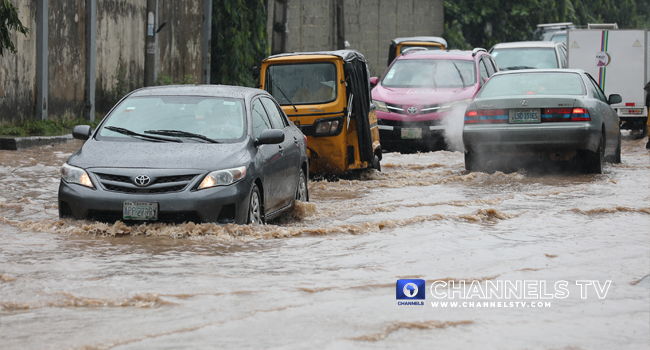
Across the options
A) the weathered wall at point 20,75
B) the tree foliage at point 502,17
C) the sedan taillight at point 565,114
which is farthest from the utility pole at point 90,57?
the tree foliage at point 502,17

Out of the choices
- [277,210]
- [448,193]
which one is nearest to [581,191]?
[448,193]

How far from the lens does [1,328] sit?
5125 mm

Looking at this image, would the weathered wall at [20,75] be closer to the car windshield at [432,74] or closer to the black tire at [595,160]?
the car windshield at [432,74]

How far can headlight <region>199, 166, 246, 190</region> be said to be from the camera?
307 inches

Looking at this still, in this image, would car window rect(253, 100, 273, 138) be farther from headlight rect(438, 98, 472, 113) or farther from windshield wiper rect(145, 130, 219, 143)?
headlight rect(438, 98, 472, 113)

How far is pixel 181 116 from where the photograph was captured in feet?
28.8

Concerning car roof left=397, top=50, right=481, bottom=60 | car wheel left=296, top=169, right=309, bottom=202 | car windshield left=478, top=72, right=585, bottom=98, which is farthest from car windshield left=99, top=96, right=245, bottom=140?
car roof left=397, top=50, right=481, bottom=60

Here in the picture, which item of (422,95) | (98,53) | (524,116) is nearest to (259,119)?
(524,116)

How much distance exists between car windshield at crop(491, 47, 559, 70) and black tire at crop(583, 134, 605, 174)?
339 inches

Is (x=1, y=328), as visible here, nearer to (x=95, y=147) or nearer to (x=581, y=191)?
(x=95, y=147)

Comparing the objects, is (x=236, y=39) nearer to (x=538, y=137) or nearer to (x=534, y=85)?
(x=534, y=85)

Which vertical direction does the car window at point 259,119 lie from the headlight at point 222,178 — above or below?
above

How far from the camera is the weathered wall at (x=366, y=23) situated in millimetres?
26094

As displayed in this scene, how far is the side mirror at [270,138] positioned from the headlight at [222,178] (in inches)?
23.9
